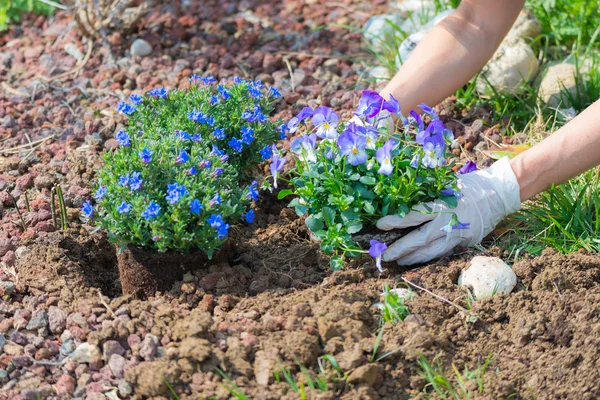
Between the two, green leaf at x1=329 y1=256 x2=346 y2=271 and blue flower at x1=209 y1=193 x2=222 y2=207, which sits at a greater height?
blue flower at x1=209 y1=193 x2=222 y2=207

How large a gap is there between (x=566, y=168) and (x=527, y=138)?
696 millimetres

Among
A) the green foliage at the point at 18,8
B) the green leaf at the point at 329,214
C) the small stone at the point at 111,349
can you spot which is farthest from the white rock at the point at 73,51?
the small stone at the point at 111,349

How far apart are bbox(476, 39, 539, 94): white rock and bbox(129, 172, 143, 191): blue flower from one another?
2.04 m

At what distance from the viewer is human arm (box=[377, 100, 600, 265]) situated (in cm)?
291

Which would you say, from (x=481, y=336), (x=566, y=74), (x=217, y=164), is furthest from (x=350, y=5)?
(x=481, y=336)

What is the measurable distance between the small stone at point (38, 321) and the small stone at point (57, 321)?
0.06ft

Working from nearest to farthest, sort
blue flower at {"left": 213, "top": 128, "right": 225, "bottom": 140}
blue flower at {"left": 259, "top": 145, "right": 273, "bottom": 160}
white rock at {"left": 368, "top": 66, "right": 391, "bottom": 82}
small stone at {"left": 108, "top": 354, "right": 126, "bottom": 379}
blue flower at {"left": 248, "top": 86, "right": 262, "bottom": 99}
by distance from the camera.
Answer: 1. small stone at {"left": 108, "top": 354, "right": 126, "bottom": 379}
2. blue flower at {"left": 213, "top": 128, "right": 225, "bottom": 140}
3. blue flower at {"left": 259, "top": 145, "right": 273, "bottom": 160}
4. blue flower at {"left": 248, "top": 86, "right": 262, "bottom": 99}
5. white rock at {"left": 368, "top": 66, "right": 391, "bottom": 82}

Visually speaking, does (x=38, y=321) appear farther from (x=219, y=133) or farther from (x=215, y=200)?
(x=219, y=133)

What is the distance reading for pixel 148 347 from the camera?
8.16 ft

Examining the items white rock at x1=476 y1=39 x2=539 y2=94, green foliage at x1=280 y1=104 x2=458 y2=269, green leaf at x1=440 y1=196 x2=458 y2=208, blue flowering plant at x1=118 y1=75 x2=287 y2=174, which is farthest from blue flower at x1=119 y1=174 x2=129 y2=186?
white rock at x1=476 y1=39 x2=539 y2=94

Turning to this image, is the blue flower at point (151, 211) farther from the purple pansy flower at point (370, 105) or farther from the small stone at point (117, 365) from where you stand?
the purple pansy flower at point (370, 105)

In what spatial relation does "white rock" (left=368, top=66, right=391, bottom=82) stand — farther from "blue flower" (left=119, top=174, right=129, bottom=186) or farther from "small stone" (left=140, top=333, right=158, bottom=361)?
"small stone" (left=140, top=333, right=158, bottom=361)

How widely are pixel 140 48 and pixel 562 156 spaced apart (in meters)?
2.50

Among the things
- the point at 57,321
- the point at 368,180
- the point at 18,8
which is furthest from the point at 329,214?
the point at 18,8
